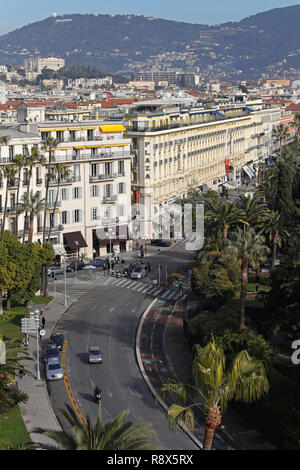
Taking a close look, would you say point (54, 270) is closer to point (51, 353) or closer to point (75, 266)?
point (75, 266)

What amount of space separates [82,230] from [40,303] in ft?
63.8

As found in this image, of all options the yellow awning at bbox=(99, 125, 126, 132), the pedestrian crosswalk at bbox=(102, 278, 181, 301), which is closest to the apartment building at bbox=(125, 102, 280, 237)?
the yellow awning at bbox=(99, 125, 126, 132)

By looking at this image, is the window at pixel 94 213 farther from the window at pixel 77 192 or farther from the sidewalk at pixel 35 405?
the sidewalk at pixel 35 405

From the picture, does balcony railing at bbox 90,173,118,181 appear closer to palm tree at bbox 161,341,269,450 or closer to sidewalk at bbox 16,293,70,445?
sidewalk at bbox 16,293,70,445

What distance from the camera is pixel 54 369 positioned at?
49000mm

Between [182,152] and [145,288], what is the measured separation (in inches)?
1699

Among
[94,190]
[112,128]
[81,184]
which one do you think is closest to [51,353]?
[81,184]

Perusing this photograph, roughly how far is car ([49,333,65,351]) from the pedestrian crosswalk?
16173mm

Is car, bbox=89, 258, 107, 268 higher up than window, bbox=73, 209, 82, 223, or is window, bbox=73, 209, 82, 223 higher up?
window, bbox=73, 209, 82, 223

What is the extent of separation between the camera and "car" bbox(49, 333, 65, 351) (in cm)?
5426

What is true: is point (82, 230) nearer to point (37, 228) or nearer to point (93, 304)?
point (37, 228)

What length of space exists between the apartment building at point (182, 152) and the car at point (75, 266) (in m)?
Result: 17.0

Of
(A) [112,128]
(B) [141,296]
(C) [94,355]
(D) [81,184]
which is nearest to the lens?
(C) [94,355]
